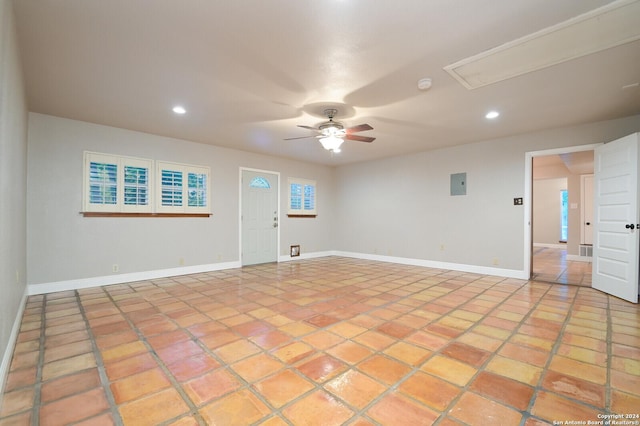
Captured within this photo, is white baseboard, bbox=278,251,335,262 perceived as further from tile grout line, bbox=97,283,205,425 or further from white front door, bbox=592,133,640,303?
white front door, bbox=592,133,640,303

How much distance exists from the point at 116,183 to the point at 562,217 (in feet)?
39.8

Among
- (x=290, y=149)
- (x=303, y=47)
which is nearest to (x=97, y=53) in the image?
(x=303, y=47)

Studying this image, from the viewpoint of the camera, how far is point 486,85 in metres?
3.01

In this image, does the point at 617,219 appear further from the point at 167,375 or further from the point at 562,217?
the point at 562,217

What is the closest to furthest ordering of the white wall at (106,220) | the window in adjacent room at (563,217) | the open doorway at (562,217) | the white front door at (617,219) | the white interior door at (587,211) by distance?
the white front door at (617,219), the white wall at (106,220), the open doorway at (562,217), the white interior door at (587,211), the window in adjacent room at (563,217)

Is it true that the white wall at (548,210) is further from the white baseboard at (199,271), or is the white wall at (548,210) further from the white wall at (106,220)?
the white wall at (106,220)

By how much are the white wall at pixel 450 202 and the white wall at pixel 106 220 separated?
2.87 metres

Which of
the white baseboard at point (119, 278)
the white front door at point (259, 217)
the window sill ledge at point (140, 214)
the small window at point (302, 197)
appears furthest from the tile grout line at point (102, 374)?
the small window at point (302, 197)

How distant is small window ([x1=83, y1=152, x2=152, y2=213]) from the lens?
4.25m

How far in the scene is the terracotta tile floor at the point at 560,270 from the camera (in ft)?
15.5

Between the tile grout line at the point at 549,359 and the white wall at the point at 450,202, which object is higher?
the white wall at the point at 450,202

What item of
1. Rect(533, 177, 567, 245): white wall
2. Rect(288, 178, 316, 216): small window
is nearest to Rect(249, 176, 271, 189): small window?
Rect(288, 178, 316, 216): small window

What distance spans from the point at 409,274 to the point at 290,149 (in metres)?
3.39

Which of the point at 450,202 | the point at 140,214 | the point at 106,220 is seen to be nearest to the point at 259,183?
the point at 140,214
